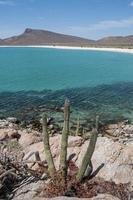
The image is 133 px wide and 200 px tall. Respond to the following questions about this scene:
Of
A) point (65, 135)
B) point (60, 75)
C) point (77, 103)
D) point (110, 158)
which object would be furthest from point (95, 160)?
point (60, 75)

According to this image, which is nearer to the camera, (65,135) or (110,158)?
(65,135)

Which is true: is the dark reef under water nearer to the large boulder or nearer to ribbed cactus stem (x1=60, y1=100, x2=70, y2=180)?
the large boulder

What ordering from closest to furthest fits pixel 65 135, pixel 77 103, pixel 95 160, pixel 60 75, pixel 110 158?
pixel 65 135, pixel 110 158, pixel 95 160, pixel 77 103, pixel 60 75

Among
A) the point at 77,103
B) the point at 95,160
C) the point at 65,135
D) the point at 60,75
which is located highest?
the point at 65,135

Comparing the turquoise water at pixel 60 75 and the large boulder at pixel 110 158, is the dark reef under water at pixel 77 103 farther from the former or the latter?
the large boulder at pixel 110 158

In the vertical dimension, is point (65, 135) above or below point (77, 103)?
above

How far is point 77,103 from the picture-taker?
39906 mm

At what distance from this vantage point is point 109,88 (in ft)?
177

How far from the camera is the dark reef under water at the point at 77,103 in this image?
33938mm

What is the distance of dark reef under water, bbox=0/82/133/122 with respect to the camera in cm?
3394

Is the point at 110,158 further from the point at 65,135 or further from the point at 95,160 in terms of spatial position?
the point at 65,135

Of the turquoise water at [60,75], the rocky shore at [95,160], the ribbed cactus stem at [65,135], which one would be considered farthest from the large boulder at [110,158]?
the turquoise water at [60,75]

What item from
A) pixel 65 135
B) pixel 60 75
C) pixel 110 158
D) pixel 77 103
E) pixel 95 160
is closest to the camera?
pixel 65 135

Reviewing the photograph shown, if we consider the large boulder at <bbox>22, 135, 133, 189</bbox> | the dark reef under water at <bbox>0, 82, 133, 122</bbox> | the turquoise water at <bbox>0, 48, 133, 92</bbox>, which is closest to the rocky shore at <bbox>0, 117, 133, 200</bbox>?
the large boulder at <bbox>22, 135, 133, 189</bbox>
